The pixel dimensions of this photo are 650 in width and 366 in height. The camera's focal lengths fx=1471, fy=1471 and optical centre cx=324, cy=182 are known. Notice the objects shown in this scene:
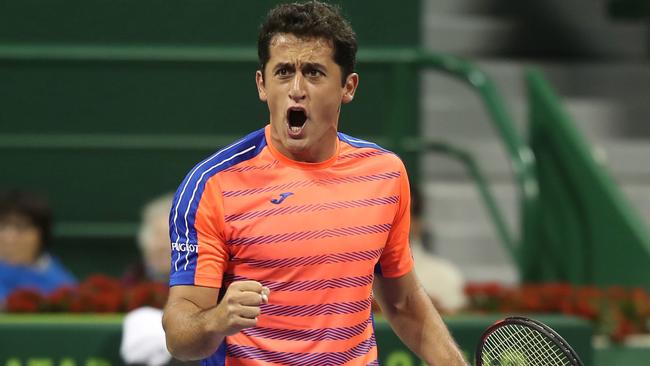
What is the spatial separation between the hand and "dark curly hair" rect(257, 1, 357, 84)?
2.01 feet

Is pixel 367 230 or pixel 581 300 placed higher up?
pixel 367 230

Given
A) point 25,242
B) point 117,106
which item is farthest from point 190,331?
point 117,106

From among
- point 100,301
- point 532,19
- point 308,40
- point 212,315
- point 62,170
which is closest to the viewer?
point 212,315

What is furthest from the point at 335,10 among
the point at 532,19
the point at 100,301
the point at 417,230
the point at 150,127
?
the point at 532,19

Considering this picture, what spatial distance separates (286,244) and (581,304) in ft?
9.28

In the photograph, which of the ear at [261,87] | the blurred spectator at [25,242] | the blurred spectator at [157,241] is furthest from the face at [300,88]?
the blurred spectator at [25,242]

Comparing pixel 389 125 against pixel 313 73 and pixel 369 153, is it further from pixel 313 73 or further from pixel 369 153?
pixel 313 73

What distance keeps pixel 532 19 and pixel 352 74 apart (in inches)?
250

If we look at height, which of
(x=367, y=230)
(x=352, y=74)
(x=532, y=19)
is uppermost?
(x=352, y=74)

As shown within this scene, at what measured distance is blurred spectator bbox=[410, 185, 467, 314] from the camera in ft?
20.5

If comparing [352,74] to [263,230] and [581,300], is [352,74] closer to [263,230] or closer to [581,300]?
[263,230]

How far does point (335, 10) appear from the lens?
135 inches

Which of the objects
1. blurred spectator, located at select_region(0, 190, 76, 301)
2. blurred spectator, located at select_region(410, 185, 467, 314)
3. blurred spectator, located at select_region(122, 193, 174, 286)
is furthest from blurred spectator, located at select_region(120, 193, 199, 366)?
blurred spectator, located at select_region(410, 185, 467, 314)

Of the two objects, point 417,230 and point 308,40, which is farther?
point 417,230
